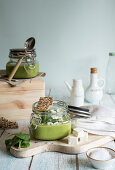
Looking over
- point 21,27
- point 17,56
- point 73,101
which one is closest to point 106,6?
point 21,27

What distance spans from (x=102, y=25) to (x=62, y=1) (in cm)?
42

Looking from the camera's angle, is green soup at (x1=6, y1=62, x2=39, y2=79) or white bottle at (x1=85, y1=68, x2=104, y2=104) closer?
green soup at (x1=6, y1=62, x2=39, y2=79)

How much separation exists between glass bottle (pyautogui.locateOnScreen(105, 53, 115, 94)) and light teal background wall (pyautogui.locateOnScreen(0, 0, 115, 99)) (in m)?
0.09

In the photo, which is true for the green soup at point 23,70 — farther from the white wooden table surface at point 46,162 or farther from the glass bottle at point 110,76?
the glass bottle at point 110,76

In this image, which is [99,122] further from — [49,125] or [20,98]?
[20,98]

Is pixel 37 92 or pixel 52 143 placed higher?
pixel 37 92

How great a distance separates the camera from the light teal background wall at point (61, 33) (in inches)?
95.3

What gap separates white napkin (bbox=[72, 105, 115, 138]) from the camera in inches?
55.5

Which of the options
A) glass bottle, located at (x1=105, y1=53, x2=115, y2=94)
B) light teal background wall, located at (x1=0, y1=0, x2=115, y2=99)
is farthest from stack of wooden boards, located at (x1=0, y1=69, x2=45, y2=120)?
glass bottle, located at (x1=105, y1=53, x2=115, y2=94)

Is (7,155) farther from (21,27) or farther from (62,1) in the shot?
(62,1)

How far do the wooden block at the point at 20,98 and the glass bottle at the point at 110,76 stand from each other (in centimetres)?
101

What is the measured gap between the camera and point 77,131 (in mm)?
1277

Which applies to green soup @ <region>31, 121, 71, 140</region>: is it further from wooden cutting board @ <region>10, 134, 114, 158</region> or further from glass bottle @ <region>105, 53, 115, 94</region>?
glass bottle @ <region>105, 53, 115, 94</region>

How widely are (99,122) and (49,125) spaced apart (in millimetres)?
320
